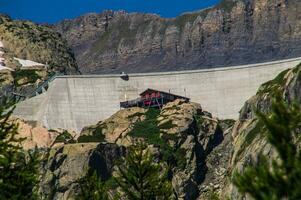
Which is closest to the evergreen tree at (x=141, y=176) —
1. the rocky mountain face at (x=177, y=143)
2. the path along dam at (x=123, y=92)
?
the rocky mountain face at (x=177, y=143)

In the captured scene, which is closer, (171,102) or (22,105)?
(171,102)

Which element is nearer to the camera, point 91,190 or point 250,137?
point 91,190

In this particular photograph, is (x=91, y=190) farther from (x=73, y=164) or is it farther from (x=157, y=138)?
(x=157, y=138)

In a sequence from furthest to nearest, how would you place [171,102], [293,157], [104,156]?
[171,102] → [104,156] → [293,157]

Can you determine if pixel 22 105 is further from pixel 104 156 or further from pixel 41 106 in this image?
pixel 104 156

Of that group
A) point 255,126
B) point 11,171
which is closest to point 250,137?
point 255,126

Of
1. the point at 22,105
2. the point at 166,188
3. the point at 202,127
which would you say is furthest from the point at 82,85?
the point at 166,188

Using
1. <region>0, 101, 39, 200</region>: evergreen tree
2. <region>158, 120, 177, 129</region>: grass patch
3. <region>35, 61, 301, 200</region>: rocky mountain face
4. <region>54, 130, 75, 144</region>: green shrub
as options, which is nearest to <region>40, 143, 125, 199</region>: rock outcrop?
<region>35, 61, 301, 200</region>: rocky mountain face
